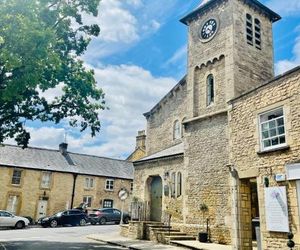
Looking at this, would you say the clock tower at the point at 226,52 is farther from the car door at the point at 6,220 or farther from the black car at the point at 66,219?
the car door at the point at 6,220

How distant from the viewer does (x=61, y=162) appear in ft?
122

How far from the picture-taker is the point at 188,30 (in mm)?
20469

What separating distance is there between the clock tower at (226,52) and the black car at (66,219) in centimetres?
1625

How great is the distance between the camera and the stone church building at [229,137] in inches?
449

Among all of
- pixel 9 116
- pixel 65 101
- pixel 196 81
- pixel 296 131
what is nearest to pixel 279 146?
pixel 296 131

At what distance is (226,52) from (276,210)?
29.9 feet

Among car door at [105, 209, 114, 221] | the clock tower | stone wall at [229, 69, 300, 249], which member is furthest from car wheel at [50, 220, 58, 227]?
stone wall at [229, 69, 300, 249]

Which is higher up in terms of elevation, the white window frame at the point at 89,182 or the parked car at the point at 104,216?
the white window frame at the point at 89,182

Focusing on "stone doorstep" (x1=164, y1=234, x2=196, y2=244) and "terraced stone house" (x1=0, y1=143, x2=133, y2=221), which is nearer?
"stone doorstep" (x1=164, y1=234, x2=196, y2=244)

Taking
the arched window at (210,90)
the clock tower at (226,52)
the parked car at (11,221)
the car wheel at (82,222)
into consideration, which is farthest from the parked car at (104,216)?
the arched window at (210,90)

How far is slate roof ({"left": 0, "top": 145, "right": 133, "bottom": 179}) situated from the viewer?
3425 cm

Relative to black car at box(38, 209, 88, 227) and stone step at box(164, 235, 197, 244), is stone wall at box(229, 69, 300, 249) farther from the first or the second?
black car at box(38, 209, 88, 227)

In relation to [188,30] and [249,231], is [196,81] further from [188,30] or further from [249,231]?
[249,231]

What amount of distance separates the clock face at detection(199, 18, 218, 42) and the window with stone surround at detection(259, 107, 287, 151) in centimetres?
765
